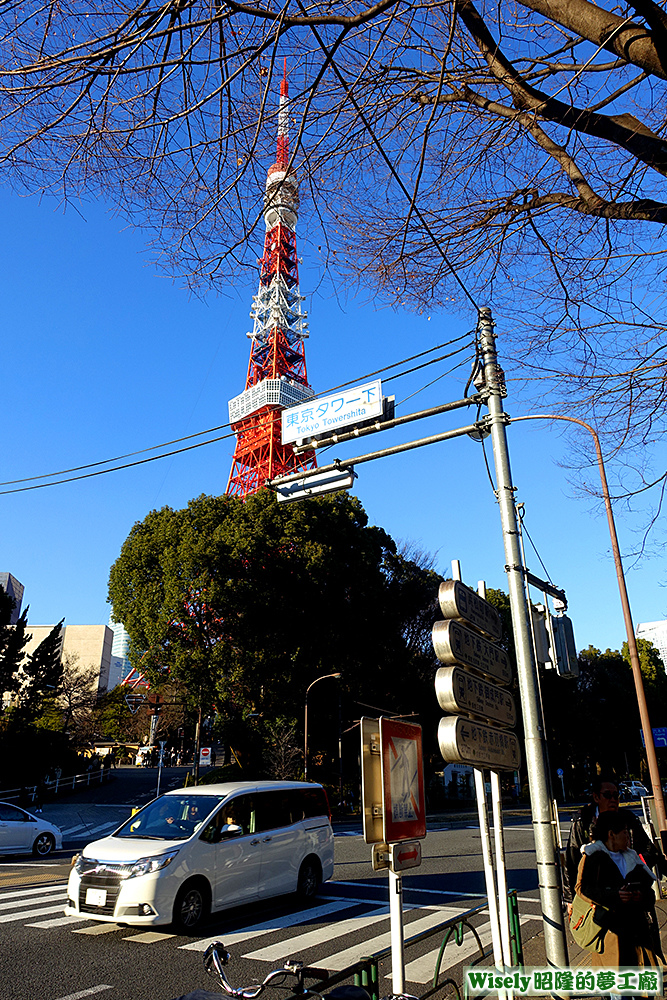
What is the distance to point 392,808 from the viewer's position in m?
3.84

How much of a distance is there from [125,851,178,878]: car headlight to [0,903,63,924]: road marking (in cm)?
200

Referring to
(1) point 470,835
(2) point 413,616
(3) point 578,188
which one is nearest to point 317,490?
(3) point 578,188

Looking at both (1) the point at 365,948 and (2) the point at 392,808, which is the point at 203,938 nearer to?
(1) the point at 365,948

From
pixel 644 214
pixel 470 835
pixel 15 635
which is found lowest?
pixel 470 835

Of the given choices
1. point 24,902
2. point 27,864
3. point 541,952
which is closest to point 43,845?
point 27,864

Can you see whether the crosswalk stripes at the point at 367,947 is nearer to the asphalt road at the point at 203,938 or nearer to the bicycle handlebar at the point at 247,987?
the asphalt road at the point at 203,938

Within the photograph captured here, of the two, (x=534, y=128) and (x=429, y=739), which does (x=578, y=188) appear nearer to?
(x=534, y=128)

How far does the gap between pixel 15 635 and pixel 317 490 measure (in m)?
34.8

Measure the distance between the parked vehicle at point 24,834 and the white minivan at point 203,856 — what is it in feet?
23.1

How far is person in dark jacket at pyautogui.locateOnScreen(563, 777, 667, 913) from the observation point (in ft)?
18.8

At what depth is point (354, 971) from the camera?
3.70 metres

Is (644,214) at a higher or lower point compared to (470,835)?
higher

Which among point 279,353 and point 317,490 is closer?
point 317,490

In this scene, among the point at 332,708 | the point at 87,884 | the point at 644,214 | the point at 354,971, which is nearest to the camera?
the point at 354,971
